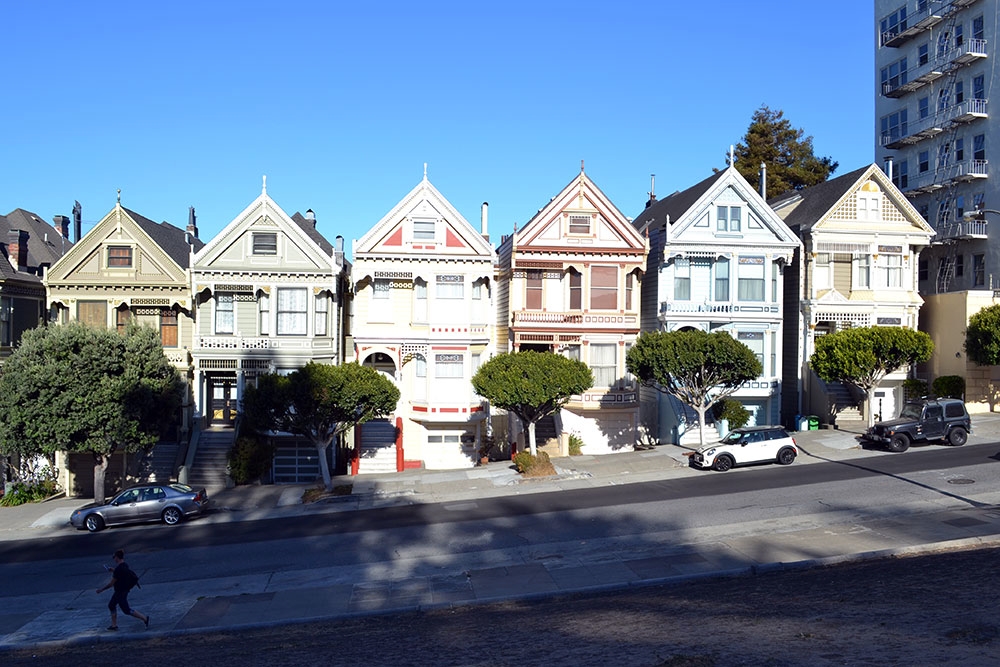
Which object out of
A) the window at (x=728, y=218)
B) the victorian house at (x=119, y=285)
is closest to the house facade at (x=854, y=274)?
the window at (x=728, y=218)

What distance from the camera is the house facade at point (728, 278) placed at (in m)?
36.9

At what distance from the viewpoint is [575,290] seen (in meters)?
36.6

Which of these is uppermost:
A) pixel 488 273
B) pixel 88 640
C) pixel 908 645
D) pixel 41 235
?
pixel 41 235

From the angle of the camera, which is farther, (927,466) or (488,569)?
(927,466)

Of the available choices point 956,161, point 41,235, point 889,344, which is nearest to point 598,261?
point 889,344

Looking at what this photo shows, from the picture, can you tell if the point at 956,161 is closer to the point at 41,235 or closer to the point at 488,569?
the point at 488,569

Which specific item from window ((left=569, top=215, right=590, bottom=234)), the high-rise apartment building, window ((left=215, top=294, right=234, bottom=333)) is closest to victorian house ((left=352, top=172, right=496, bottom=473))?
window ((left=569, top=215, right=590, bottom=234))

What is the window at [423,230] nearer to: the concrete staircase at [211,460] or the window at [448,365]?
the window at [448,365]

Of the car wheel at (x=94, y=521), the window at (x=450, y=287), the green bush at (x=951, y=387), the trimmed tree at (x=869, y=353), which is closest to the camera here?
the car wheel at (x=94, y=521)

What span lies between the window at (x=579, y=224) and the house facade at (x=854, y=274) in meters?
10.7

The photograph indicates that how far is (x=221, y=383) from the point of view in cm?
3688

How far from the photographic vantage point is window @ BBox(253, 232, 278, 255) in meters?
35.7

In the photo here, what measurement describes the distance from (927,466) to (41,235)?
43.4 m

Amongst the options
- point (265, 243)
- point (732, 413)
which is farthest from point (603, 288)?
point (265, 243)
